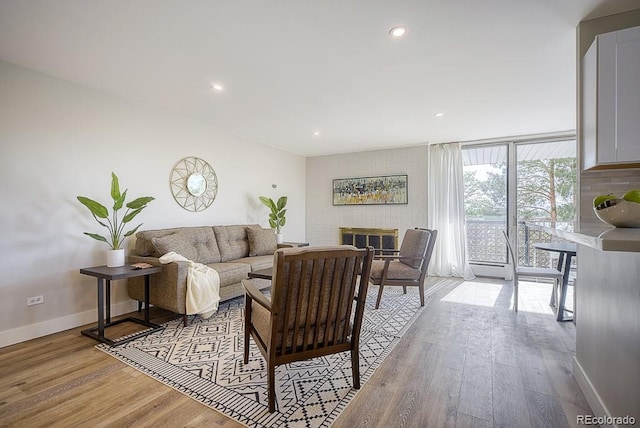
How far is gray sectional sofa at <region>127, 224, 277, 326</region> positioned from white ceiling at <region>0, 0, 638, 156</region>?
→ 1.62 metres

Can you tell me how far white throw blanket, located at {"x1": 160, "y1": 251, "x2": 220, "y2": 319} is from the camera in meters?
3.04

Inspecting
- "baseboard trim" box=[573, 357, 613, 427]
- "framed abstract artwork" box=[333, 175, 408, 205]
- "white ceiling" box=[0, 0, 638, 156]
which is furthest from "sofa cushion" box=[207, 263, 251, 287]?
"baseboard trim" box=[573, 357, 613, 427]

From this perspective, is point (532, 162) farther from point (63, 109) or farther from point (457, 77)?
point (63, 109)

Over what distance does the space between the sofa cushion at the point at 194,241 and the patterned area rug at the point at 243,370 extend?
0.87m

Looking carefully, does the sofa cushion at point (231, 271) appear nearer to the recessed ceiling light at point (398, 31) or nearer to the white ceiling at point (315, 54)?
the white ceiling at point (315, 54)

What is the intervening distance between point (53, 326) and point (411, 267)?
385 centimetres

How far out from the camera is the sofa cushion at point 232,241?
167 inches

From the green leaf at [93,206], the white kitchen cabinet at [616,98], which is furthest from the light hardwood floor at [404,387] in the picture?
the white kitchen cabinet at [616,98]

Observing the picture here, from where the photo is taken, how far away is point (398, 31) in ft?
7.12

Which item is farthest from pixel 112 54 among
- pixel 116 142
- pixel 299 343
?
pixel 299 343

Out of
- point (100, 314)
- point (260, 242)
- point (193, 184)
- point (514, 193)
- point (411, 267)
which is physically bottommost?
point (100, 314)

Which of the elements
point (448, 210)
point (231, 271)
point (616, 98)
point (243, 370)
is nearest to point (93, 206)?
point (231, 271)

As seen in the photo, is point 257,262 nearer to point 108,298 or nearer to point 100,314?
point 108,298

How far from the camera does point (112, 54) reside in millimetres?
2494
